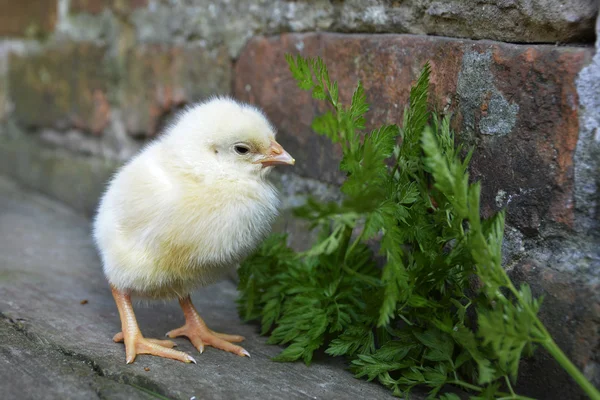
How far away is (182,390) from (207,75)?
Result: 74.9 inches

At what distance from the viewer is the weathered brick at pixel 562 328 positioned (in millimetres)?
1729

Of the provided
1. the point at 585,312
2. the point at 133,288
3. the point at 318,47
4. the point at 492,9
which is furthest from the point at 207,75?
the point at 585,312

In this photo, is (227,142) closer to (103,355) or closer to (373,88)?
(373,88)

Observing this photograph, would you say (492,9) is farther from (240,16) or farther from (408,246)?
(240,16)

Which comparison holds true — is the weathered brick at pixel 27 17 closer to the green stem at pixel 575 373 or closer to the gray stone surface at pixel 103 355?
the gray stone surface at pixel 103 355

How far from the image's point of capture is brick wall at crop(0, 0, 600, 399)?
1803 millimetres

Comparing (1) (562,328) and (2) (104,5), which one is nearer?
(1) (562,328)

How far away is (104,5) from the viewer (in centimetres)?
411

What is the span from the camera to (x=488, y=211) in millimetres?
2055

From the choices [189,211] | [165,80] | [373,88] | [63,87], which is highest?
[373,88]

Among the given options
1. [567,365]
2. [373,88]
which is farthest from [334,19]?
[567,365]

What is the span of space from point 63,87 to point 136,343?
9.17ft

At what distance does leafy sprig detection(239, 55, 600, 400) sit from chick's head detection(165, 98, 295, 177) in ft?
0.83

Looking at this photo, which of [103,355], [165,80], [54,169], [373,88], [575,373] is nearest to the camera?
[575,373]
